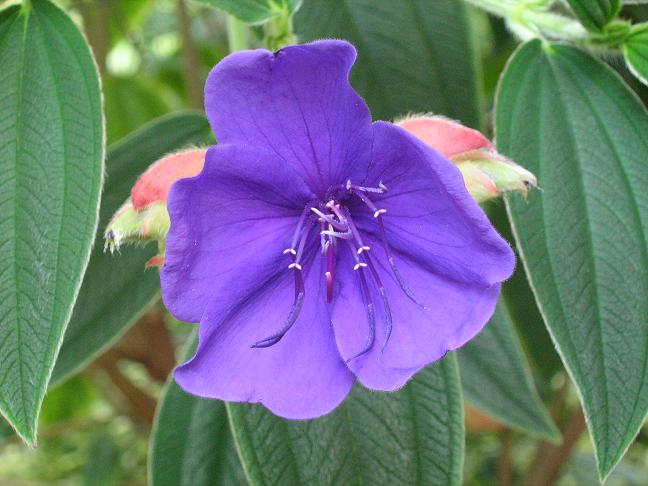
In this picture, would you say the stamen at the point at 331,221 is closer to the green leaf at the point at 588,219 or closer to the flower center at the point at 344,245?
the flower center at the point at 344,245

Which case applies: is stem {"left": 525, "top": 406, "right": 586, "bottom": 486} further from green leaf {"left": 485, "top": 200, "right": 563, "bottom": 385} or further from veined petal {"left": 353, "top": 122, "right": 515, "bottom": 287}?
veined petal {"left": 353, "top": 122, "right": 515, "bottom": 287}

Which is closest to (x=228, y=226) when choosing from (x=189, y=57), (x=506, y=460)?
(x=189, y=57)

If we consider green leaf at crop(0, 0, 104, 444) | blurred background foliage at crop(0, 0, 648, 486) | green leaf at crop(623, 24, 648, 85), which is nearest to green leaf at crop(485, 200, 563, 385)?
blurred background foliage at crop(0, 0, 648, 486)

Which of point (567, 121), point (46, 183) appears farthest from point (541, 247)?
point (46, 183)

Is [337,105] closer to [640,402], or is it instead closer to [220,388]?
[220,388]

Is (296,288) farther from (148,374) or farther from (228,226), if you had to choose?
(148,374)

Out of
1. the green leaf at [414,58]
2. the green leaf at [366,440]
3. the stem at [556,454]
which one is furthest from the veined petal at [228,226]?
the stem at [556,454]
